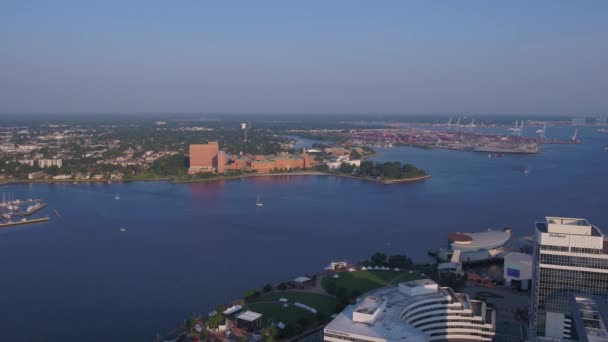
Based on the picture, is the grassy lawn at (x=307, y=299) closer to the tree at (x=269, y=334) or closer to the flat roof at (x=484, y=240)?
the tree at (x=269, y=334)

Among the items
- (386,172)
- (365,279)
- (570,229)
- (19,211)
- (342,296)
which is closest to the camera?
(570,229)

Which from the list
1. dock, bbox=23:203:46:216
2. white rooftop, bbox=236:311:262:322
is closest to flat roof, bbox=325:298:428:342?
white rooftop, bbox=236:311:262:322

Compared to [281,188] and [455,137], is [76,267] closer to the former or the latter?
[281,188]

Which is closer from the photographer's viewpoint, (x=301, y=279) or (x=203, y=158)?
(x=301, y=279)

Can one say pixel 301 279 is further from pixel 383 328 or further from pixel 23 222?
pixel 23 222

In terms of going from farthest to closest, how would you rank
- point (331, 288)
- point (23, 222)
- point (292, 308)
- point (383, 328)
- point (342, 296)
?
point (23, 222) < point (331, 288) < point (342, 296) < point (292, 308) < point (383, 328)

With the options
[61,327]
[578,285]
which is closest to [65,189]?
[61,327]

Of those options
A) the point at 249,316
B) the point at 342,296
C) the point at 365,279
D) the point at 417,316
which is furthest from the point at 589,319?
the point at 365,279
